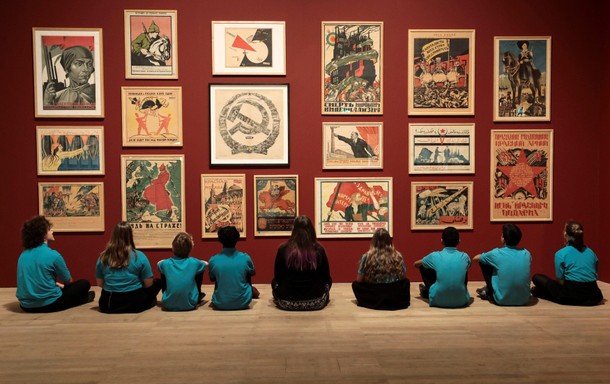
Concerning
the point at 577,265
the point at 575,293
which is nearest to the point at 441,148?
the point at 577,265

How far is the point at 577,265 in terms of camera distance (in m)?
5.72

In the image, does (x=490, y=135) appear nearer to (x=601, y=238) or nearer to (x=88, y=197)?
(x=601, y=238)

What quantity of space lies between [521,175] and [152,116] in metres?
5.73

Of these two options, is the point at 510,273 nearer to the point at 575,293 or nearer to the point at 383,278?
the point at 575,293

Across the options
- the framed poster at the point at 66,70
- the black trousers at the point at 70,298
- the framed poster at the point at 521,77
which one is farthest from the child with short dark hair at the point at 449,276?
the framed poster at the point at 66,70

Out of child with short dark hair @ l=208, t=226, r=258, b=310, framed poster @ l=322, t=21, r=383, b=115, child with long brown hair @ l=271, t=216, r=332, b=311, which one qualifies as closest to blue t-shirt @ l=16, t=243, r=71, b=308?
child with short dark hair @ l=208, t=226, r=258, b=310

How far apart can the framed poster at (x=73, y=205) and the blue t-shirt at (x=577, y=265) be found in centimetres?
641

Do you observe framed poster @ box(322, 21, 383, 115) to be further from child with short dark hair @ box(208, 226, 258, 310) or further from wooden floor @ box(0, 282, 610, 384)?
wooden floor @ box(0, 282, 610, 384)

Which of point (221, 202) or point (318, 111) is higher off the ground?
Answer: point (318, 111)

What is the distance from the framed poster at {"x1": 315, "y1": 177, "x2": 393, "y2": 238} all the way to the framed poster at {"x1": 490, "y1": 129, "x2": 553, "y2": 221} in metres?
1.95

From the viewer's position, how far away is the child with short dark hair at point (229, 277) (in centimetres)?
560

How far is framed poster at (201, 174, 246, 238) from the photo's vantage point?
7059 millimetres

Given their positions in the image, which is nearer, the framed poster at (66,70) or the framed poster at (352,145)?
the framed poster at (66,70)

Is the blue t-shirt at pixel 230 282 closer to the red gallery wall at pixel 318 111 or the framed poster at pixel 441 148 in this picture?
the red gallery wall at pixel 318 111
